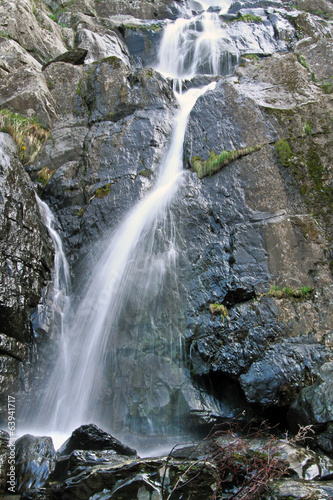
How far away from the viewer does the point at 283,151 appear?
25.2 feet

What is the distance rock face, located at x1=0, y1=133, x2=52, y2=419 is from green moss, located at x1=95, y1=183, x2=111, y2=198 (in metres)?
1.48

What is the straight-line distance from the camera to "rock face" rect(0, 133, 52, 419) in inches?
227

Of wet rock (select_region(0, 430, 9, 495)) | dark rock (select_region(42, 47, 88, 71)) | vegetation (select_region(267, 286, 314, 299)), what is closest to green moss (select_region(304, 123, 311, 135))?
vegetation (select_region(267, 286, 314, 299))

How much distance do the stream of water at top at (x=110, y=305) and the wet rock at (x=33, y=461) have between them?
1.03 meters

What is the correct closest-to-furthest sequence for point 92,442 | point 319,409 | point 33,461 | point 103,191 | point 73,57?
point 33,461 → point 319,409 → point 92,442 → point 103,191 → point 73,57

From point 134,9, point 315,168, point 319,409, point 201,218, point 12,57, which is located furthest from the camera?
point 134,9

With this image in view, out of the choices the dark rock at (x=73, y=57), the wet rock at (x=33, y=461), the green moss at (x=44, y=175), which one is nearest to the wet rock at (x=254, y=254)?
the wet rock at (x=33, y=461)

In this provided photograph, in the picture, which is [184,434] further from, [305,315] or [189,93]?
[189,93]

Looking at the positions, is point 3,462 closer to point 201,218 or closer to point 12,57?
point 201,218

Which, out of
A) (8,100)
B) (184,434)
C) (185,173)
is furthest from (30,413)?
(8,100)

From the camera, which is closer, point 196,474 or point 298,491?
point 298,491

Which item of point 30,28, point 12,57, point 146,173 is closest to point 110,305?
point 146,173

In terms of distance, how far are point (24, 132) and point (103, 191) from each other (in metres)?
2.77

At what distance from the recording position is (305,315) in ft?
19.2
